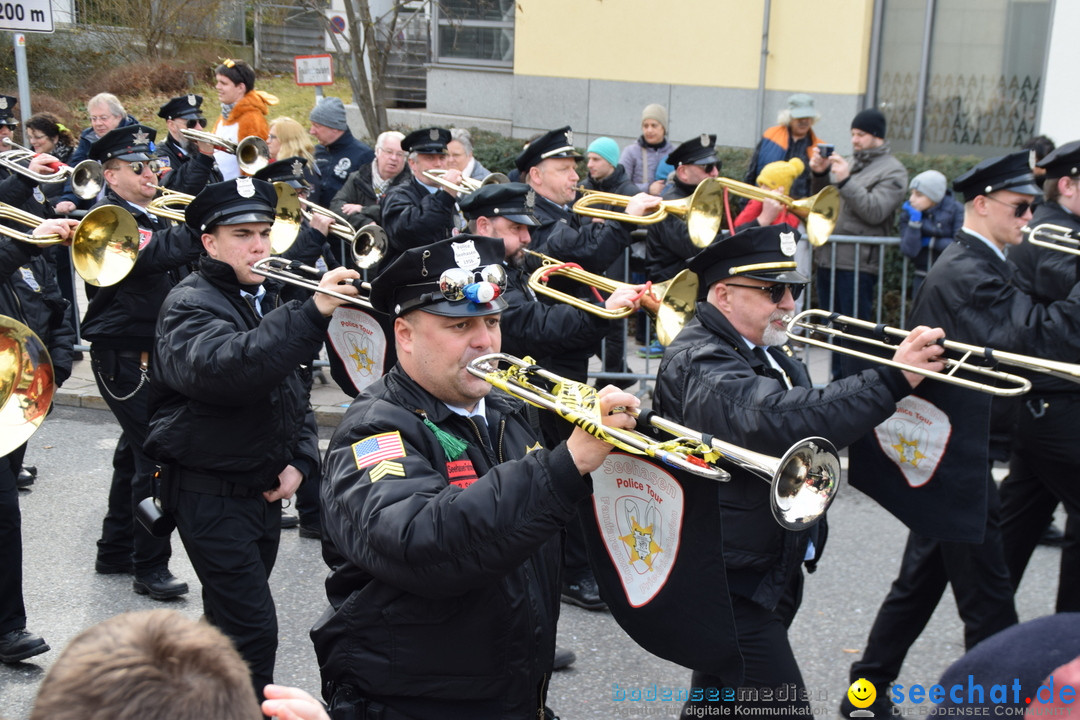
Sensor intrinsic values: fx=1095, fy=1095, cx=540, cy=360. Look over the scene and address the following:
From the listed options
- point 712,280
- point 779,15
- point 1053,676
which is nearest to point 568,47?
point 779,15

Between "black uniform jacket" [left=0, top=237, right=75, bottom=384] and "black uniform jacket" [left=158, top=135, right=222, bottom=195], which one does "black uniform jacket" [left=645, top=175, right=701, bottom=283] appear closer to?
"black uniform jacket" [left=158, top=135, right=222, bottom=195]

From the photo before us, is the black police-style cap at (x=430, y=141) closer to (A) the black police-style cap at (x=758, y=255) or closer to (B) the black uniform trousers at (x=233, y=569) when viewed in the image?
(B) the black uniform trousers at (x=233, y=569)

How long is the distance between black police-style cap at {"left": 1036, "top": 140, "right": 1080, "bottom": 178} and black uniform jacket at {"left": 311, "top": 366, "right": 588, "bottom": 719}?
3.30 m

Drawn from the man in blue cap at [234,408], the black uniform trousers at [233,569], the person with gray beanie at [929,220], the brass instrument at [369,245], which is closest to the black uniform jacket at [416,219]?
the brass instrument at [369,245]

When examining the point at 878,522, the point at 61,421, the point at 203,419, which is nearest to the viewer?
the point at 203,419

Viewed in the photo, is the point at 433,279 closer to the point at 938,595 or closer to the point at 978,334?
the point at 978,334

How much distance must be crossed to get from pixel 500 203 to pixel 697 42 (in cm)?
785

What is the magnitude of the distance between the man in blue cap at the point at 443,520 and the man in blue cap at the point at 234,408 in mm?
1009

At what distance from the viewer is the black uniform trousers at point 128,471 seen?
540cm

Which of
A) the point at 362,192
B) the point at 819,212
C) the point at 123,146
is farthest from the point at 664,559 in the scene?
the point at 362,192

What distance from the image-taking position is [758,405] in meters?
3.42

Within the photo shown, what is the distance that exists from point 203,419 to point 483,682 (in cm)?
186

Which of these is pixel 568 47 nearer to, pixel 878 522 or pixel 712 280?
pixel 878 522

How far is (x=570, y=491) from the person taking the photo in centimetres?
238
